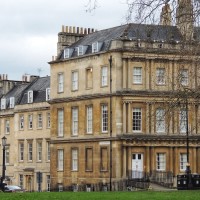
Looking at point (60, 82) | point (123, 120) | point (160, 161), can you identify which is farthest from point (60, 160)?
point (160, 161)

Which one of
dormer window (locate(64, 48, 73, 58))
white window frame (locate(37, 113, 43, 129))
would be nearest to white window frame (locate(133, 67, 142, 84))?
dormer window (locate(64, 48, 73, 58))

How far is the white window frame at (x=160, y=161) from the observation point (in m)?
81.9

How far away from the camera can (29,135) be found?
10356 cm

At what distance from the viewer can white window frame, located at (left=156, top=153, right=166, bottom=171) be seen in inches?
3226

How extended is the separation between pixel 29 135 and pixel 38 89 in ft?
21.9

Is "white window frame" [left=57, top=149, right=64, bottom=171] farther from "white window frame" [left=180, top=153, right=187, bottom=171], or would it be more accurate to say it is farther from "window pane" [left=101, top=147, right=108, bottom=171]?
"white window frame" [left=180, top=153, right=187, bottom=171]

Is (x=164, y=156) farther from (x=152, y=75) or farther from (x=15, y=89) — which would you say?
(x=15, y=89)

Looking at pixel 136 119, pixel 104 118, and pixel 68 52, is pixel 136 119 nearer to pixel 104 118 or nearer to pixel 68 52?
pixel 104 118

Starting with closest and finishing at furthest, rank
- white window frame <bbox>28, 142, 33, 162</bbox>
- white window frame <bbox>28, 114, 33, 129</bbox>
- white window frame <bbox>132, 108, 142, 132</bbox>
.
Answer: white window frame <bbox>132, 108, 142, 132</bbox> < white window frame <bbox>28, 142, 33, 162</bbox> < white window frame <bbox>28, 114, 33, 129</bbox>

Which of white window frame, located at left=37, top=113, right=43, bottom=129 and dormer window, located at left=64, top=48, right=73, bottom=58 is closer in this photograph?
dormer window, located at left=64, top=48, right=73, bottom=58

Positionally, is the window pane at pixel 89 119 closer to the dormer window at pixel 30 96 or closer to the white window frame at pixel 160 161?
the white window frame at pixel 160 161

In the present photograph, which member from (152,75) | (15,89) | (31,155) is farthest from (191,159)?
(15,89)

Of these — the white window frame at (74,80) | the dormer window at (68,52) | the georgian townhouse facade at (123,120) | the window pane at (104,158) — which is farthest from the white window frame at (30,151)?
the window pane at (104,158)

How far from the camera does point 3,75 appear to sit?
121m
